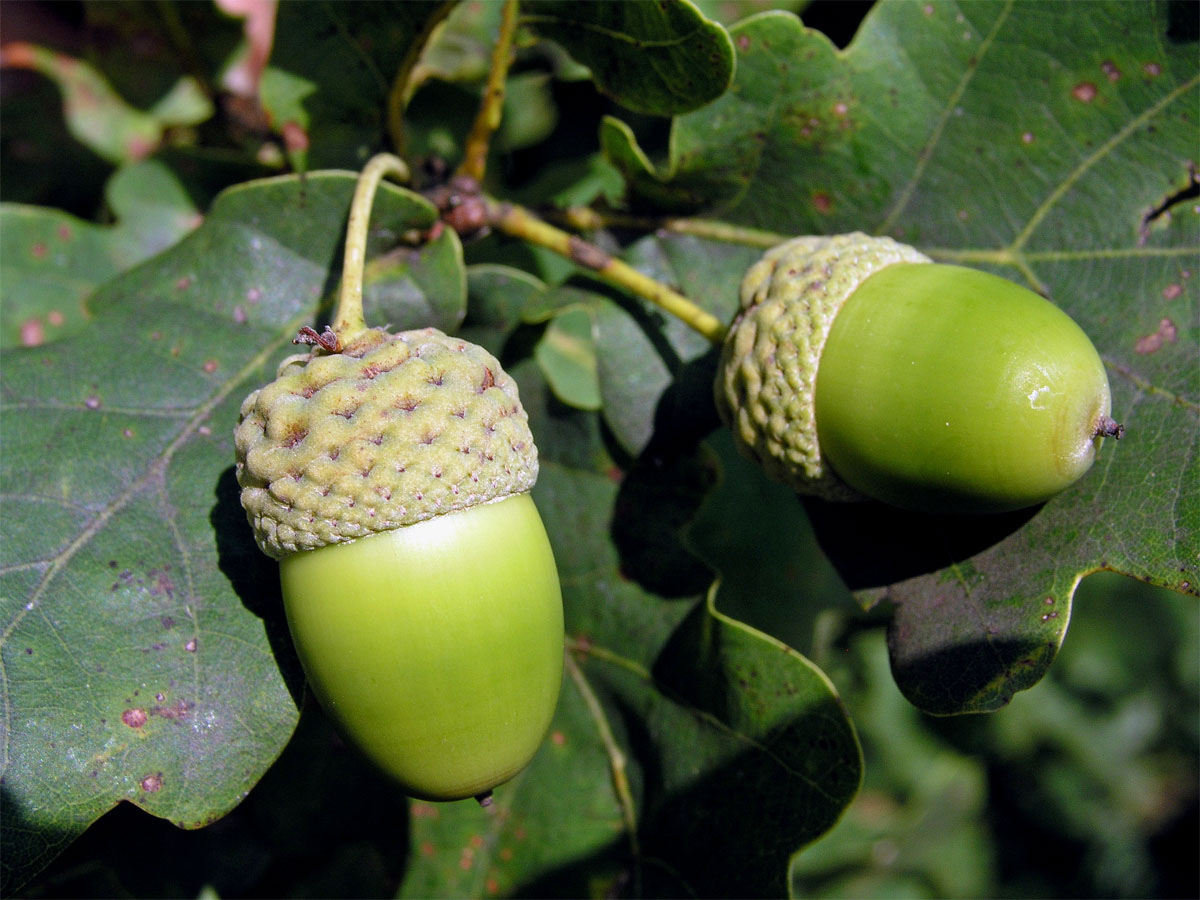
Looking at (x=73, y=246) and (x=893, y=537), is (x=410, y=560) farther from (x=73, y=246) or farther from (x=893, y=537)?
(x=73, y=246)

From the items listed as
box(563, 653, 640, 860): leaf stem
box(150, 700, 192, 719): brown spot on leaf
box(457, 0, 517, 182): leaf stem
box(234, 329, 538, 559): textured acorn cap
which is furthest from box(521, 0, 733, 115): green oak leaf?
box(150, 700, 192, 719): brown spot on leaf

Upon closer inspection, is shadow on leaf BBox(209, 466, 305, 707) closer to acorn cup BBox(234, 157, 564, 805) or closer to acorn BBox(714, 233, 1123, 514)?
acorn cup BBox(234, 157, 564, 805)

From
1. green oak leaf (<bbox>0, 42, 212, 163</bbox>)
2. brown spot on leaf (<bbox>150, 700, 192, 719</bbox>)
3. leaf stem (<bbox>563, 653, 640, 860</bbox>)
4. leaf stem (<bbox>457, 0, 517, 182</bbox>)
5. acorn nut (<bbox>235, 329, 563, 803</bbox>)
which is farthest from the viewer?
green oak leaf (<bbox>0, 42, 212, 163</bbox>)

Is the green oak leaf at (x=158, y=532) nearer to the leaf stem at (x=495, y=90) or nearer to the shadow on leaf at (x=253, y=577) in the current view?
the shadow on leaf at (x=253, y=577)

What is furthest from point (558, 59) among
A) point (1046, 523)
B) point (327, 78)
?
point (1046, 523)

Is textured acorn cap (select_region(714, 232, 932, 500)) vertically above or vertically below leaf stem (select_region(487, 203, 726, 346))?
above

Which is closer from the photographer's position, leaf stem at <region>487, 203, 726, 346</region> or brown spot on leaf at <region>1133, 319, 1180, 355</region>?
brown spot on leaf at <region>1133, 319, 1180, 355</region>

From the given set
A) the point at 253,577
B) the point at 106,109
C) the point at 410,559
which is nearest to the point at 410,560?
the point at 410,559

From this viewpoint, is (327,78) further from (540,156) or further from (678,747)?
(678,747)

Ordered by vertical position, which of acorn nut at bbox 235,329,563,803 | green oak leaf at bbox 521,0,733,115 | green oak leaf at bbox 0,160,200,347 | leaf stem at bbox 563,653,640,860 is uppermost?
green oak leaf at bbox 521,0,733,115
